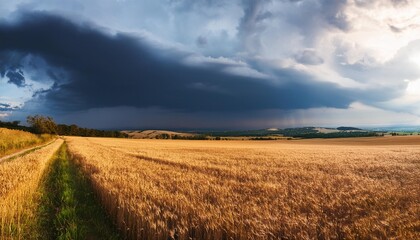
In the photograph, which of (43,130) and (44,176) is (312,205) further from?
(43,130)

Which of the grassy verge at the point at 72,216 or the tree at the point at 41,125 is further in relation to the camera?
the tree at the point at 41,125

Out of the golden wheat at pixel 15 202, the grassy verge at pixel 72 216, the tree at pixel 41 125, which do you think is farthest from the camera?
the tree at pixel 41 125

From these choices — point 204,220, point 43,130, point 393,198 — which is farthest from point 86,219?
point 43,130

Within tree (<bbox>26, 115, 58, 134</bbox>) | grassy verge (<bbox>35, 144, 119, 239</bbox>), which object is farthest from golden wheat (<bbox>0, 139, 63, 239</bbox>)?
tree (<bbox>26, 115, 58, 134</bbox>)

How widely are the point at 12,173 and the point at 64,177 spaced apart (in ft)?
8.37

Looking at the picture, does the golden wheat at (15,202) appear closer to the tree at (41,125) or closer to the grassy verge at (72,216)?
the grassy verge at (72,216)

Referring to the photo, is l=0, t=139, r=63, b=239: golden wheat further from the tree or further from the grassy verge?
the tree

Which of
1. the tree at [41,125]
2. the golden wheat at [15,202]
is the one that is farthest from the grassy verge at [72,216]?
the tree at [41,125]

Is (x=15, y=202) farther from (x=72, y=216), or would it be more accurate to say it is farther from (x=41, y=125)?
(x=41, y=125)

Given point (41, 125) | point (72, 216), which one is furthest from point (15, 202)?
point (41, 125)

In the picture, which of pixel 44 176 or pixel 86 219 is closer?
pixel 86 219

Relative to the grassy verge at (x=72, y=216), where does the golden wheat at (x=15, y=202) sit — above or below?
above

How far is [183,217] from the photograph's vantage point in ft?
22.5

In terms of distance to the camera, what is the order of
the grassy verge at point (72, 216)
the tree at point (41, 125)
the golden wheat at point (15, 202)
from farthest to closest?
the tree at point (41, 125), the grassy verge at point (72, 216), the golden wheat at point (15, 202)
